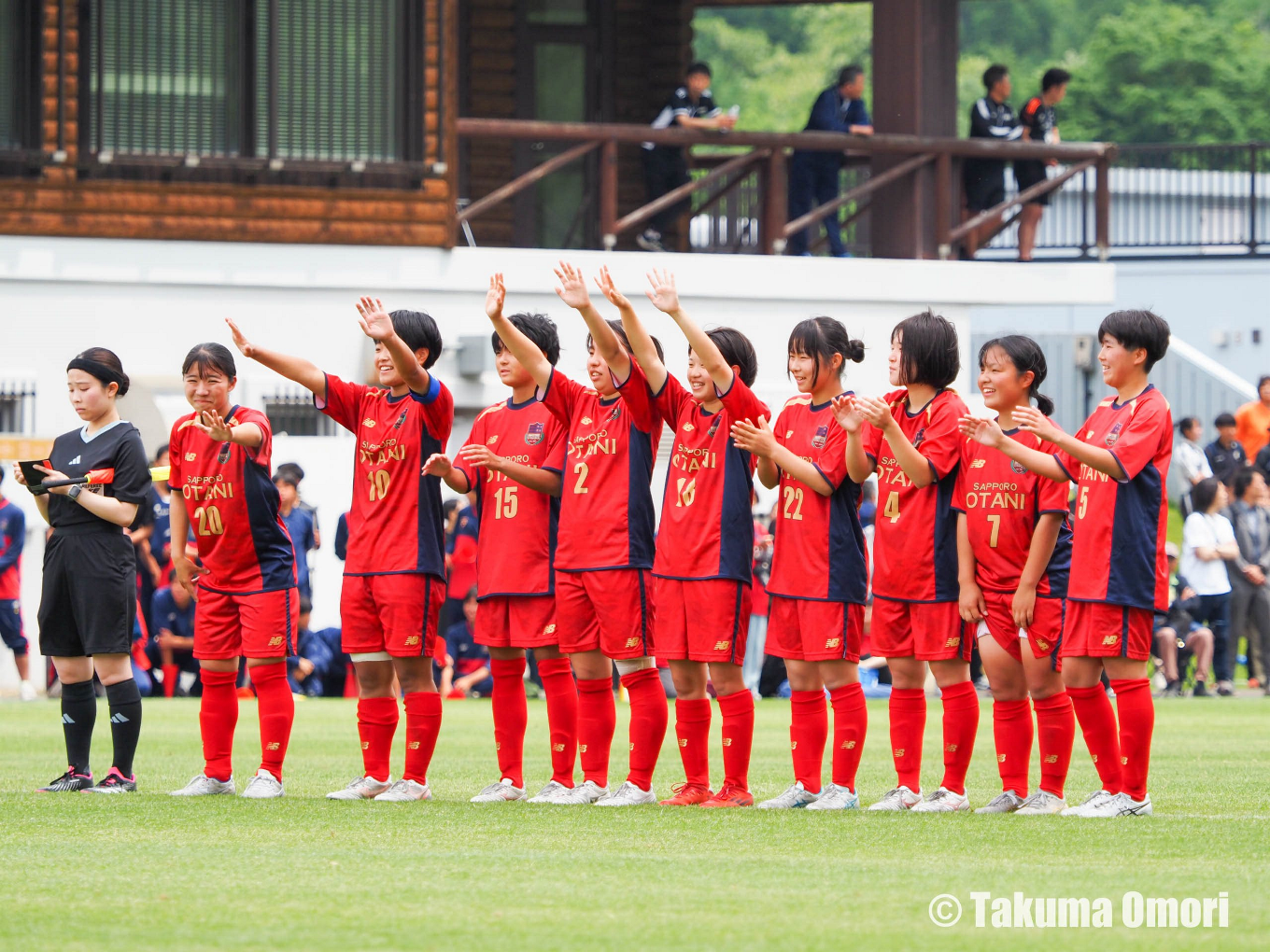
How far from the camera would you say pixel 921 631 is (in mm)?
8219

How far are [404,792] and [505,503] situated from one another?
1.30 meters

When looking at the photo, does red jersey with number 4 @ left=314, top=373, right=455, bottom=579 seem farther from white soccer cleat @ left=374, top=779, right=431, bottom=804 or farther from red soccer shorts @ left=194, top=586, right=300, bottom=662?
white soccer cleat @ left=374, top=779, right=431, bottom=804

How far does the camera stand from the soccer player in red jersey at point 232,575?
873cm

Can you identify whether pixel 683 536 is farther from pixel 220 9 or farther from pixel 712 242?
pixel 712 242

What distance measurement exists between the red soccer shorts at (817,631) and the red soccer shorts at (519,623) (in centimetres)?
96

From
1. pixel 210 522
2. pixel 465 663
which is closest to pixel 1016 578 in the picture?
pixel 210 522

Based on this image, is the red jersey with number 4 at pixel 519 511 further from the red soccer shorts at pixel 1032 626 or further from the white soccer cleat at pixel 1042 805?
the white soccer cleat at pixel 1042 805

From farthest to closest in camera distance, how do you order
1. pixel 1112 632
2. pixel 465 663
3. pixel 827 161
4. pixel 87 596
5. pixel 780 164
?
pixel 827 161, pixel 780 164, pixel 465 663, pixel 87 596, pixel 1112 632

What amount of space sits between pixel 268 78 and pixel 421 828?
13.5 meters

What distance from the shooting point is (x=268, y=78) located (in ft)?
64.4

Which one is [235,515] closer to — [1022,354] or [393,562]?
[393,562]

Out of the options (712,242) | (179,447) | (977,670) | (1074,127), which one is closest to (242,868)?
(179,447)

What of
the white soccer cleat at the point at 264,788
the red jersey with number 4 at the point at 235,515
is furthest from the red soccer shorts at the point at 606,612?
the white soccer cleat at the point at 264,788

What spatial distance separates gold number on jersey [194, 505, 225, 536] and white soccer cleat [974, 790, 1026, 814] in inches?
134
